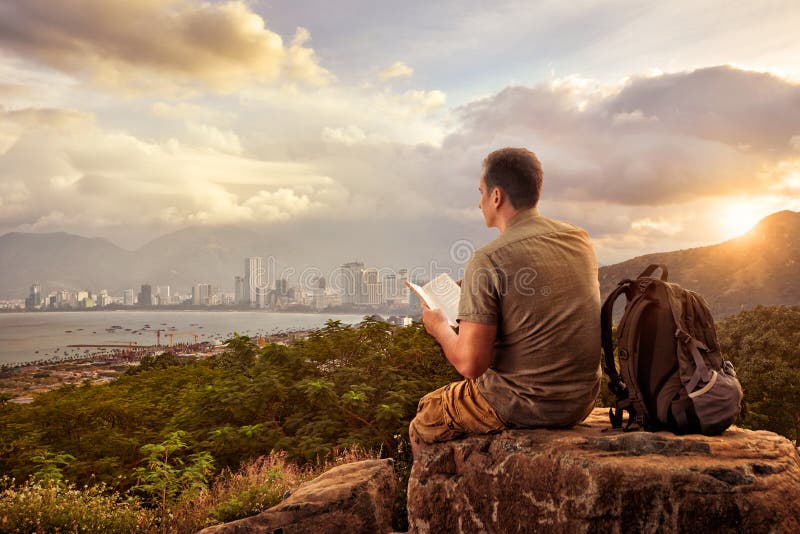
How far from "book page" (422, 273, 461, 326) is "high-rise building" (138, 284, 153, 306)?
13106 centimetres

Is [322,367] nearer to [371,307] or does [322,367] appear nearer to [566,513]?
[371,307]

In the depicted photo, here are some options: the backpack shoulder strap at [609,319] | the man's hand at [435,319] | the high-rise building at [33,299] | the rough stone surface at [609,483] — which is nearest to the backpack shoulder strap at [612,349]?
the backpack shoulder strap at [609,319]

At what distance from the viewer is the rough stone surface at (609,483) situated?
8.98ft

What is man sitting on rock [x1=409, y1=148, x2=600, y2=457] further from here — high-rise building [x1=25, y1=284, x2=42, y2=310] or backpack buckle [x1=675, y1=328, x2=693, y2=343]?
high-rise building [x1=25, y1=284, x2=42, y2=310]

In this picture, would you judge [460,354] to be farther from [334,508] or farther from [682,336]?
[334,508]

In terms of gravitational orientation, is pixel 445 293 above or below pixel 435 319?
above

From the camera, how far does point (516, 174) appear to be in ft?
10.6

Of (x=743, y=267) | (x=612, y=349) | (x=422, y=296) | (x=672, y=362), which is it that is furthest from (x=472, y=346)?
(x=743, y=267)

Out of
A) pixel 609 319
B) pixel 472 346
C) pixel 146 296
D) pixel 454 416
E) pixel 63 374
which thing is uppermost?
pixel 146 296

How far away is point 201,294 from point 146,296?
36327 millimetres

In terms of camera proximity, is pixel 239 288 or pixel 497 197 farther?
pixel 239 288

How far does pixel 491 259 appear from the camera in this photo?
312cm

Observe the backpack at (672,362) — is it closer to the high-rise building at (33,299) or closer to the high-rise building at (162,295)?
the high-rise building at (33,299)

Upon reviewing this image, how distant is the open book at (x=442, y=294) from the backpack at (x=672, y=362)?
94cm
